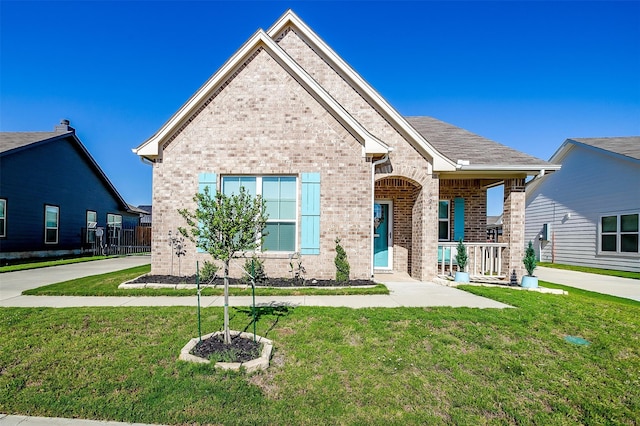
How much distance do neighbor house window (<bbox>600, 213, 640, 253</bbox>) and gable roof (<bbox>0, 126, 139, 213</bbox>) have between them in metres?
26.2

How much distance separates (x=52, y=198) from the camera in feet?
53.6

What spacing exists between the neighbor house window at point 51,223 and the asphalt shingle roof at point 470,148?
18519 mm

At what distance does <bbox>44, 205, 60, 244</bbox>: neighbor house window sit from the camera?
16.0 metres

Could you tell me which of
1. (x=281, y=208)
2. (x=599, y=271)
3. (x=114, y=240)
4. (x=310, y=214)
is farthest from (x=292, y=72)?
(x=114, y=240)

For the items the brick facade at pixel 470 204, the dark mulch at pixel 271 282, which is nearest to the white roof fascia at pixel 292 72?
the dark mulch at pixel 271 282

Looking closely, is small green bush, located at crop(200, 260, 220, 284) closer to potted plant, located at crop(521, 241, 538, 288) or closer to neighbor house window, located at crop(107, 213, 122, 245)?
potted plant, located at crop(521, 241, 538, 288)

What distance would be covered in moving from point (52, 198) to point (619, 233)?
1056 inches

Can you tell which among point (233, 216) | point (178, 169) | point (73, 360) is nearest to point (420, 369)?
point (233, 216)

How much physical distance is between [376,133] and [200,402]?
8.14m

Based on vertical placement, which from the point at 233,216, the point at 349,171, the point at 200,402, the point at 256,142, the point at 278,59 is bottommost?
the point at 200,402

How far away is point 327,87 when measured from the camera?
1023 centimetres

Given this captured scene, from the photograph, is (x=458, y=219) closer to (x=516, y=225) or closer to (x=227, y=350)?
(x=516, y=225)

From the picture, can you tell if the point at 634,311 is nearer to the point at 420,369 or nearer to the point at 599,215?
the point at 420,369

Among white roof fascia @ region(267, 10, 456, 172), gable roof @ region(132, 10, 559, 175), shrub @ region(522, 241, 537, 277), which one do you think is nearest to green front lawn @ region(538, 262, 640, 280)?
shrub @ region(522, 241, 537, 277)
